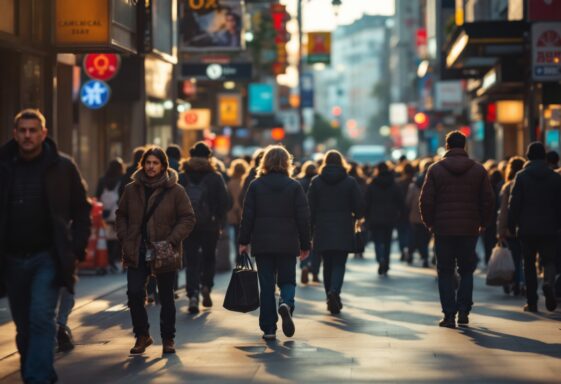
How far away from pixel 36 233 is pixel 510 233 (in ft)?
27.0

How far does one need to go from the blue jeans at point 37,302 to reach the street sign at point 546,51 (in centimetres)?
1460

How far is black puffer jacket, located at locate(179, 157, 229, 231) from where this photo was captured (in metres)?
16.2

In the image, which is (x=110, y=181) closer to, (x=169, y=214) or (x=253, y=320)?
(x=253, y=320)

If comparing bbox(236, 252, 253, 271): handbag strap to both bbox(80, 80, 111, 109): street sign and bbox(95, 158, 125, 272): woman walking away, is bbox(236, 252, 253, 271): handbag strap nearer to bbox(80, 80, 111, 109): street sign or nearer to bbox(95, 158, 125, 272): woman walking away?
bbox(95, 158, 125, 272): woman walking away

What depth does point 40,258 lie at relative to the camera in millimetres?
8922

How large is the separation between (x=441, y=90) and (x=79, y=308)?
48.6 metres

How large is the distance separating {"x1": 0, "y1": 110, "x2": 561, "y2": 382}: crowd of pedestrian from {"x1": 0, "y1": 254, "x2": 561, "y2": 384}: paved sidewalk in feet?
1.16

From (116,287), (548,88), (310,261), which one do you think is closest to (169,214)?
(116,287)

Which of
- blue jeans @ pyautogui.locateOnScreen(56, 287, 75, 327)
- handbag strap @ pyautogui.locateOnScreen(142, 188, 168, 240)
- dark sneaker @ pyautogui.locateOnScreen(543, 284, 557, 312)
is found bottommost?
dark sneaker @ pyautogui.locateOnScreen(543, 284, 557, 312)

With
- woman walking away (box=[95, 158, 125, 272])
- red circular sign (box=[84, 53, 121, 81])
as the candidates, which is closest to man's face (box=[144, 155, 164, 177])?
woman walking away (box=[95, 158, 125, 272])

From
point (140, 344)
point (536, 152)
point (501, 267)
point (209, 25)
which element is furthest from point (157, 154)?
point (209, 25)

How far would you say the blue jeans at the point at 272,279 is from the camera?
13.3m

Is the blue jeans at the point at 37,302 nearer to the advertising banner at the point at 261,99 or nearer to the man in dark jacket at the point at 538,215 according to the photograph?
the man in dark jacket at the point at 538,215

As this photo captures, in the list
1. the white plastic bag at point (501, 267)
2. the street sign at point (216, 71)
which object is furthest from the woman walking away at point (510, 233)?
the street sign at point (216, 71)
